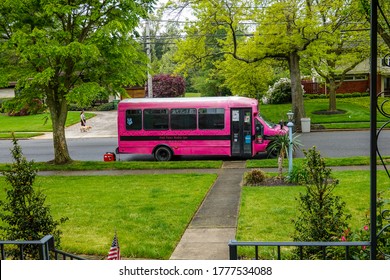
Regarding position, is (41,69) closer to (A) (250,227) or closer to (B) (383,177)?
(A) (250,227)

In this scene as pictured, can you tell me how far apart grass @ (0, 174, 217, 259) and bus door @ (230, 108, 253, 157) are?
11.6 ft

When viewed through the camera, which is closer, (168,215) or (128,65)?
(168,215)

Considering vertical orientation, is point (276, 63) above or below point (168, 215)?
above

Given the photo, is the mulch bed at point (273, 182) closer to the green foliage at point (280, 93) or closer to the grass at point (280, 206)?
the grass at point (280, 206)

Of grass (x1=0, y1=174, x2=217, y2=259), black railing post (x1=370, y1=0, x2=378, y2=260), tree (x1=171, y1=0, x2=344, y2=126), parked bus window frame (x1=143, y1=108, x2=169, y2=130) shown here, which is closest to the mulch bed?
grass (x1=0, y1=174, x2=217, y2=259)

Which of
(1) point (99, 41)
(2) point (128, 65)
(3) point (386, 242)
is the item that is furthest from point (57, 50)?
(3) point (386, 242)

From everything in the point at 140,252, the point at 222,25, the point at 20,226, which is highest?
the point at 222,25

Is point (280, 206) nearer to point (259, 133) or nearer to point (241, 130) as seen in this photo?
point (241, 130)

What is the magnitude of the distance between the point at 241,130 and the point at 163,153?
348 centimetres

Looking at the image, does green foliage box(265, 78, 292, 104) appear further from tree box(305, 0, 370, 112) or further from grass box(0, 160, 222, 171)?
grass box(0, 160, 222, 171)

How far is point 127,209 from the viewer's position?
11.8 m

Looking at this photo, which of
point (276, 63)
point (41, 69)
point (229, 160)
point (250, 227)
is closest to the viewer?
point (250, 227)

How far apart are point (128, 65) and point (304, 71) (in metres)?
18.4

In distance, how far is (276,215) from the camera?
10656mm
